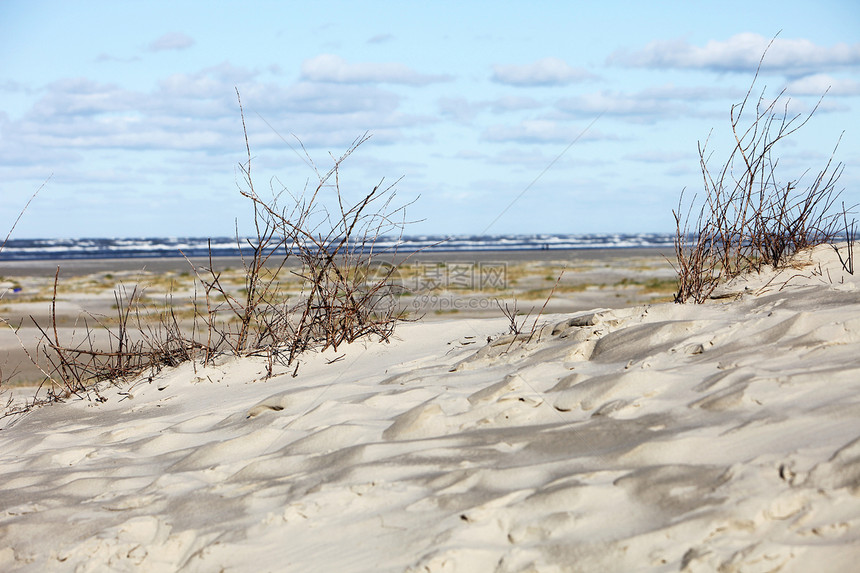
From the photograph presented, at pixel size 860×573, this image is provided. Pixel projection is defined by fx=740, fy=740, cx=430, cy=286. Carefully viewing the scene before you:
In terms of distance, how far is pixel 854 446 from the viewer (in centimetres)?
205

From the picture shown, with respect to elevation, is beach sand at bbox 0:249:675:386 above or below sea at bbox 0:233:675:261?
below

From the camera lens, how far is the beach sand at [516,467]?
1.96m

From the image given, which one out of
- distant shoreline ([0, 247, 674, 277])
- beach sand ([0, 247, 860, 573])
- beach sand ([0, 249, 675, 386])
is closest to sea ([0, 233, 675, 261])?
distant shoreline ([0, 247, 674, 277])

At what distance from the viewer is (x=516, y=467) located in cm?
245

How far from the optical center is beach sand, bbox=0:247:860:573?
1961mm

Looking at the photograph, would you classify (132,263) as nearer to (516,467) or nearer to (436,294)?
(436,294)

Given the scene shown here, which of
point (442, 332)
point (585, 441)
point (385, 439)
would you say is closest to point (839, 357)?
point (585, 441)

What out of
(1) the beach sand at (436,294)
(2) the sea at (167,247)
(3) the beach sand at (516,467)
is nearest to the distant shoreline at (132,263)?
(2) the sea at (167,247)

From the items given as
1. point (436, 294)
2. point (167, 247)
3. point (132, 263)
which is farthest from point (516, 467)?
point (167, 247)

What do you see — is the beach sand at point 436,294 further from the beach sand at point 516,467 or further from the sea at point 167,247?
the sea at point 167,247

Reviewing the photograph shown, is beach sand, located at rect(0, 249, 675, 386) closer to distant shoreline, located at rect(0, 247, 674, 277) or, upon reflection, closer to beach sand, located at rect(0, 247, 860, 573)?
distant shoreline, located at rect(0, 247, 674, 277)

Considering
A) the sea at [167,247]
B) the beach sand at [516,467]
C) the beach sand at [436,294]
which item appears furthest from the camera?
the sea at [167,247]

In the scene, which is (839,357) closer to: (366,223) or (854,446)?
(854,446)

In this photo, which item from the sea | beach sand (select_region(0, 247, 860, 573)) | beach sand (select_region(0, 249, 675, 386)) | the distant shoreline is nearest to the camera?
beach sand (select_region(0, 247, 860, 573))
